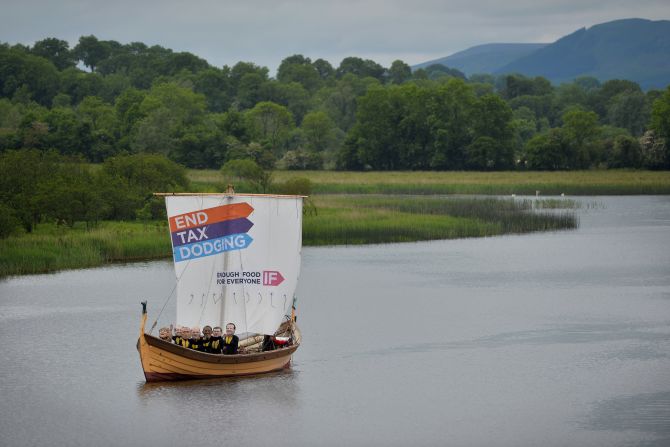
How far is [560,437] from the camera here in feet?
84.4

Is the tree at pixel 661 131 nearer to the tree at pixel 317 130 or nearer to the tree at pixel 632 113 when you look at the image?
the tree at pixel 632 113

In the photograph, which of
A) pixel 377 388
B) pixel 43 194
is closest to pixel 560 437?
pixel 377 388

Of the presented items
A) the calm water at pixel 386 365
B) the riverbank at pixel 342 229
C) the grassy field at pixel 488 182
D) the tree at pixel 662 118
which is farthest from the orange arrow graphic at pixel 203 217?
the tree at pixel 662 118

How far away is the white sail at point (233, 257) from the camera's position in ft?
103

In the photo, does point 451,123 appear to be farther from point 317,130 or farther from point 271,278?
point 271,278

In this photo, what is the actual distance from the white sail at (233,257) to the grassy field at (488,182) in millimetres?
52200

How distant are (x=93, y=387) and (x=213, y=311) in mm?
3975

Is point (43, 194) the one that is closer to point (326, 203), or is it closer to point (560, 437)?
point (326, 203)

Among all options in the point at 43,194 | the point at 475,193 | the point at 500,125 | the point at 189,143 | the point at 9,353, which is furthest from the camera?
the point at 500,125

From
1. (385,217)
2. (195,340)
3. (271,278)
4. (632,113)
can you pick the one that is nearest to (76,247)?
(385,217)

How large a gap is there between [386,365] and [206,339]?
20.2ft

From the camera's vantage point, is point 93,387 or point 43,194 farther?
point 43,194

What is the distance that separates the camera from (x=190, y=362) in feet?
97.3

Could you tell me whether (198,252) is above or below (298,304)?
above
